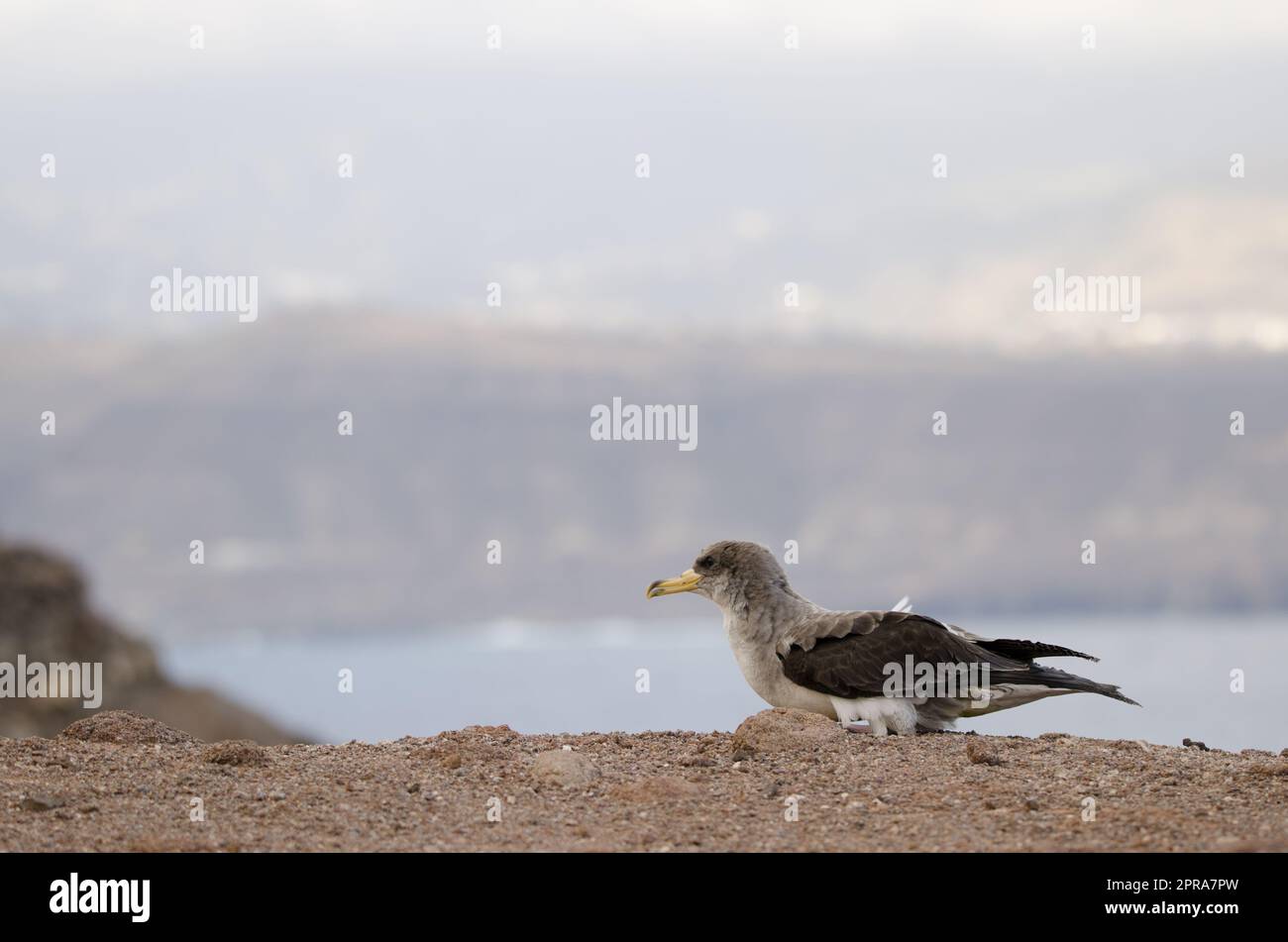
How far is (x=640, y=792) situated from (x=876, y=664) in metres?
3.50

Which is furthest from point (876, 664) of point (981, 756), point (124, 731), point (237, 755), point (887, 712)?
point (124, 731)

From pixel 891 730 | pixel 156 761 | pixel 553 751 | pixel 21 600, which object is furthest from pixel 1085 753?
pixel 21 600

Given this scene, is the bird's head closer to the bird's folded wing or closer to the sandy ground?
the bird's folded wing

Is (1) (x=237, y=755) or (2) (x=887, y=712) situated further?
(2) (x=887, y=712)

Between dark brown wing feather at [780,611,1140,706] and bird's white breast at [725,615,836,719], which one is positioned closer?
dark brown wing feather at [780,611,1140,706]

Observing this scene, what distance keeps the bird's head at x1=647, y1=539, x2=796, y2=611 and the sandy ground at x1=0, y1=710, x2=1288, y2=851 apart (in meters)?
1.53

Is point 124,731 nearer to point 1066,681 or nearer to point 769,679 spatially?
point 769,679

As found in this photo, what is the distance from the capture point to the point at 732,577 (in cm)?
1422

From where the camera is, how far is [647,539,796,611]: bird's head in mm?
14117

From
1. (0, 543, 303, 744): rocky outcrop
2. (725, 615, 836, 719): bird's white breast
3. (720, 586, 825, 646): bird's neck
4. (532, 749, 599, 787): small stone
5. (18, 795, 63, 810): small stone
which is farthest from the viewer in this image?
(0, 543, 303, 744): rocky outcrop

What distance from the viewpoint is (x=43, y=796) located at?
→ 10234 millimetres

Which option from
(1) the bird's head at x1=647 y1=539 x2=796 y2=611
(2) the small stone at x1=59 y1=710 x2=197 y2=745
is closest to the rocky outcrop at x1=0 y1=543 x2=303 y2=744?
(2) the small stone at x1=59 y1=710 x2=197 y2=745

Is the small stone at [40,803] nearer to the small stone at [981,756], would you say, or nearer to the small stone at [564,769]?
the small stone at [564,769]
